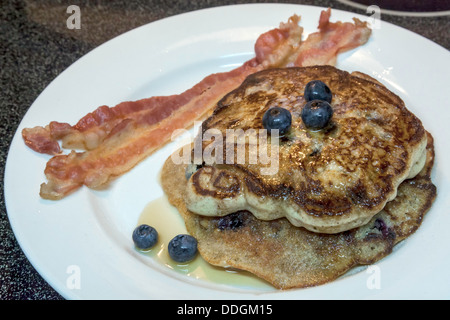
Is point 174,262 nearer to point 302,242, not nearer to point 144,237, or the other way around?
point 144,237

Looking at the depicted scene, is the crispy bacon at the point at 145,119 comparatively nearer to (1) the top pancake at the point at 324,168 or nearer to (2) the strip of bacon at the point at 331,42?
(2) the strip of bacon at the point at 331,42

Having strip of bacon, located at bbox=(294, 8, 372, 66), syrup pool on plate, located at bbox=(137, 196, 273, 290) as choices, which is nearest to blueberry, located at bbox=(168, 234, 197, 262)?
syrup pool on plate, located at bbox=(137, 196, 273, 290)

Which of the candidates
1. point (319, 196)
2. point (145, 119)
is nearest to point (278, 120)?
point (319, 196)

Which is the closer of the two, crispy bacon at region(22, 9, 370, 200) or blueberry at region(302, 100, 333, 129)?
blueberry at region(302, 100, 333, 129)

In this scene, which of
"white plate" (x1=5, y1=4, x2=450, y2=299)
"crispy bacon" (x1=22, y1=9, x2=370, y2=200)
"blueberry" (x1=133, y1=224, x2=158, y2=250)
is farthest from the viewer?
"crispy bacon" (x1=22, y1=9, x2=370, y2=200)

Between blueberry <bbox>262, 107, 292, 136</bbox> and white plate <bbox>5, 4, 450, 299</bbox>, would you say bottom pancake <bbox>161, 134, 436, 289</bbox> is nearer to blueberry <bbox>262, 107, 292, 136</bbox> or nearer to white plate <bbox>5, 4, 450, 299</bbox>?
white plate <bbox>5, 4, 450, 299</bbox>

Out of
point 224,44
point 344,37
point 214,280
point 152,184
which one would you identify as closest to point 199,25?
point 224,44
